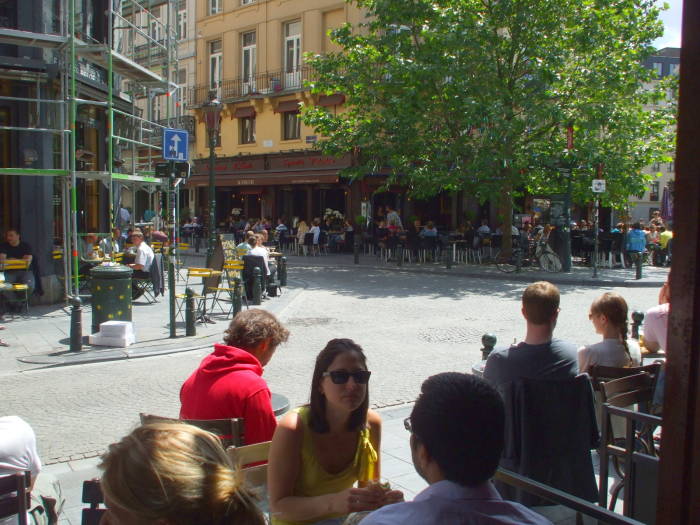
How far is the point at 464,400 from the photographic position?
1.99 meters

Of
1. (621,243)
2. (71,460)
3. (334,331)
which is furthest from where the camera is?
(621,243)

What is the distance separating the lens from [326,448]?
2.96 m

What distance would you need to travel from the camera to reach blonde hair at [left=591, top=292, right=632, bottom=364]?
492cm

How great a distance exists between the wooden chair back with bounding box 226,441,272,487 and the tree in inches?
664

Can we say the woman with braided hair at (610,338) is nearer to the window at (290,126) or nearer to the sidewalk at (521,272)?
the sidewalk at (521,272)

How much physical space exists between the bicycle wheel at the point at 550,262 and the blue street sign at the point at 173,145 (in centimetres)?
1190

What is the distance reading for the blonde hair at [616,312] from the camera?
492 cm

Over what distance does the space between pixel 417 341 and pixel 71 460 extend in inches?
231

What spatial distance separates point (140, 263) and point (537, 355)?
1174 centimetres

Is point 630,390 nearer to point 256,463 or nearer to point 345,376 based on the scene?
point 345,376

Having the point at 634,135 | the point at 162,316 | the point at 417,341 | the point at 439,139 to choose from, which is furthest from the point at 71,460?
the point at 634,135

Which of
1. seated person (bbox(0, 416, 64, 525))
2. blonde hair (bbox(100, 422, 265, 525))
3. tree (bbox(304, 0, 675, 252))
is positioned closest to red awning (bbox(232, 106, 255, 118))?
tree (bbox(304, 0, 675, 252))

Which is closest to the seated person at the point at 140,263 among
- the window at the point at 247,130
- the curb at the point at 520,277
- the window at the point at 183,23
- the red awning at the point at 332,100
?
the curb at the point at 520,277

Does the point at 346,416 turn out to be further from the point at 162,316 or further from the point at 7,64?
the point at 7,64
